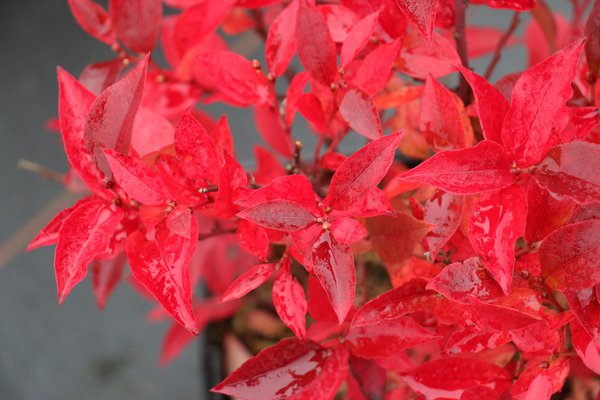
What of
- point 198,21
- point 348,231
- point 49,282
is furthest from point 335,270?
point 49,282

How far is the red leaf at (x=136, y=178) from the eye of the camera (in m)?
0.32

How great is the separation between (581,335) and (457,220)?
0.09 meters

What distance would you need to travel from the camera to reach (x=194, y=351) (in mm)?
1160

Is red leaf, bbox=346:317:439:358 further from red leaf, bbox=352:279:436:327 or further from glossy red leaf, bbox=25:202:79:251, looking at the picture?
glossy red leaf, bbox=25:202:79:251

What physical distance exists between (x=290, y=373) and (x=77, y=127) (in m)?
0.19

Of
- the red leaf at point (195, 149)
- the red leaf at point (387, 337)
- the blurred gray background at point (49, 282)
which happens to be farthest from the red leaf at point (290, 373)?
the blurred gray background at point (49, 282)

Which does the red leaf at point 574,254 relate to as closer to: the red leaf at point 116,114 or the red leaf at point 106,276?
the red leaf at point 116,114

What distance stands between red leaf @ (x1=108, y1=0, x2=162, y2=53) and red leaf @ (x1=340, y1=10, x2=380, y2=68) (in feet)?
0.51

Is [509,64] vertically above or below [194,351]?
above

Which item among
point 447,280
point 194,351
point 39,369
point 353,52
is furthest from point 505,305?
point 39,369

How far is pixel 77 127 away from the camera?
36 cm

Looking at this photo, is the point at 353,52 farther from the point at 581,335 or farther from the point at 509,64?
the point at 509,64

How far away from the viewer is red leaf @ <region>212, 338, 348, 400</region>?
353mm

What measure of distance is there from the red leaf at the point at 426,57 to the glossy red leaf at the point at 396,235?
10 cm
